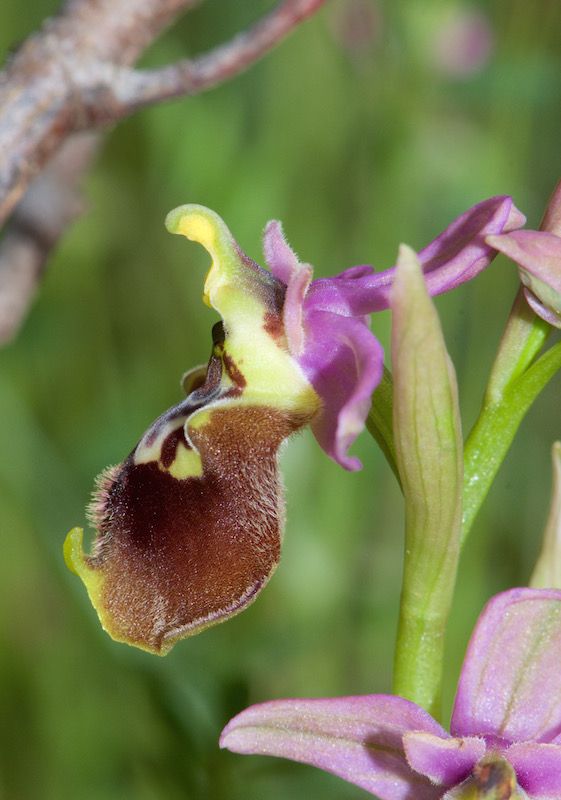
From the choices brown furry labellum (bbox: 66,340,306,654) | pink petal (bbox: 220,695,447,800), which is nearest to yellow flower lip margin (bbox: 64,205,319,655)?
brown furry labellum (bbox: 66,340,306,654)

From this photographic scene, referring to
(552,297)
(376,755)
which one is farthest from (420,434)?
(376,755)

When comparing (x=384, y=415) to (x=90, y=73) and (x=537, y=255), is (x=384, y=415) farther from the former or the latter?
(x=90, y=73)

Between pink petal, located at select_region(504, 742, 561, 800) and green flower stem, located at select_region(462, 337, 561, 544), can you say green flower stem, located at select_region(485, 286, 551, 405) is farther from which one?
pink petal, located at select_region(504, 742, 561, 800)

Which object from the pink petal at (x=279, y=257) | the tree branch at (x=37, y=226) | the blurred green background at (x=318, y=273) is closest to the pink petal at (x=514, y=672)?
the pink petal at (x=279, y=257)

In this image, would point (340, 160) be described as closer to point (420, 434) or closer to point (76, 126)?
point (76, 126)

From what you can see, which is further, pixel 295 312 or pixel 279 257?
pixel 279 257

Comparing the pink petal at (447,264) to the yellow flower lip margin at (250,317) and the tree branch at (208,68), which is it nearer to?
the yellow flower lip margin at (250,317)

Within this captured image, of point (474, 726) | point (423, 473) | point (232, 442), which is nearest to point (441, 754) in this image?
point (474, 726)
